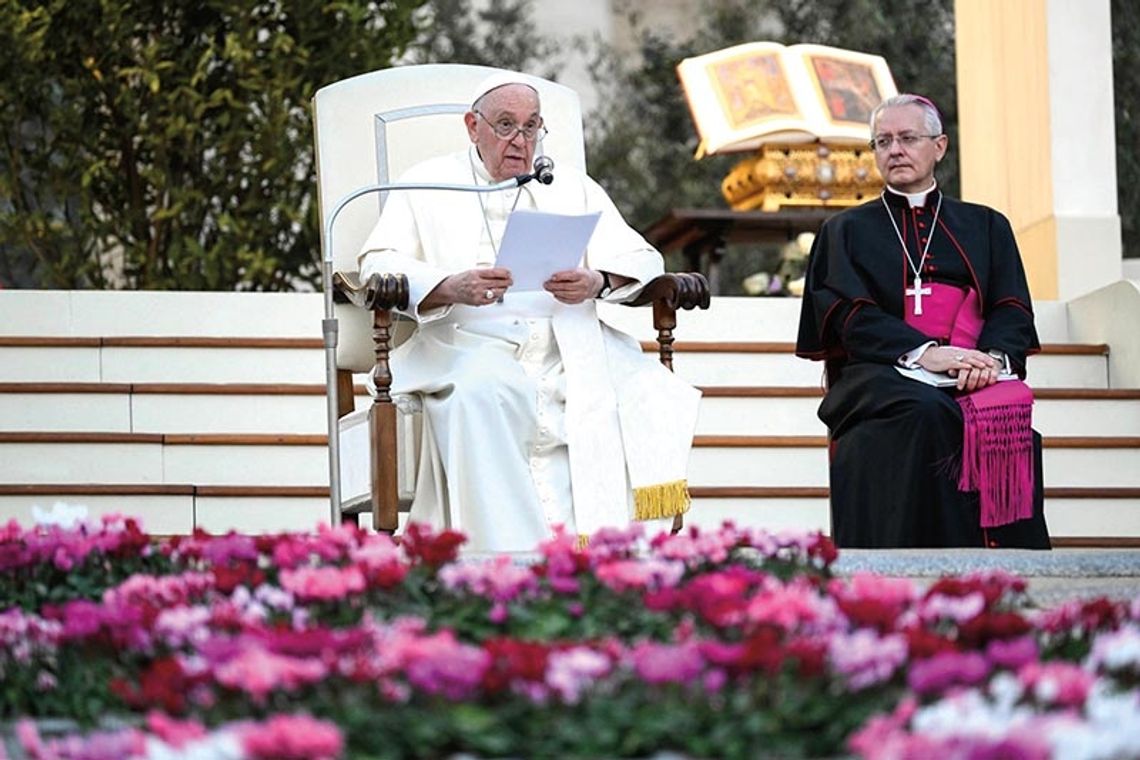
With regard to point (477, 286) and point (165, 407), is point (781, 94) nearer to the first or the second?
point (165, 407)

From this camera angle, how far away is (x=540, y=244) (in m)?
4.87

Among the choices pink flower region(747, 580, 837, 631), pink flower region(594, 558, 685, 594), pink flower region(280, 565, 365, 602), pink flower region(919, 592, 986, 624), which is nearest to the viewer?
pink flower region(747, 580, 837, 631)

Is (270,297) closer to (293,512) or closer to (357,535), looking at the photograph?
(293,512)

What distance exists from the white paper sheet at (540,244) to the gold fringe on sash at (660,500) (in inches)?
21.2

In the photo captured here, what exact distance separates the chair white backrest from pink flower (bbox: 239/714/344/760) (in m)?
3.61

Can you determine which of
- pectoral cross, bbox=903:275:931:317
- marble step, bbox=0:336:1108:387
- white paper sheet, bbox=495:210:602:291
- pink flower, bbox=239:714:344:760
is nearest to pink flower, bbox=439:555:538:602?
pink flower, bbox=239:714:344:760

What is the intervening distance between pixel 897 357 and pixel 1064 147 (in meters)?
3.36

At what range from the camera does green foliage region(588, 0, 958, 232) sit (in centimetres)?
1572

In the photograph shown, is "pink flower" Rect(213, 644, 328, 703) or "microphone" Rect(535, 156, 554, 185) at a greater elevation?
"microphone" Rect(535, 156, 554, 185)

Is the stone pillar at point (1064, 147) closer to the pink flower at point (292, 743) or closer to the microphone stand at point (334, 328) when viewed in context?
the microphone stand at point (334, 328)

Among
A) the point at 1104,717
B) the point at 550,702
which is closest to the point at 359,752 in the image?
the point at 550,702

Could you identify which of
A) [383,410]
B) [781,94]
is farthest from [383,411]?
[781,94]

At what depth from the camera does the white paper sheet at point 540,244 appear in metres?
4.77

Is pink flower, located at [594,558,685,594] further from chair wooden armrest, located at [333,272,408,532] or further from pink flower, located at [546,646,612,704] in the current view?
chair wooden armrest, located at [333,272,408,532]
